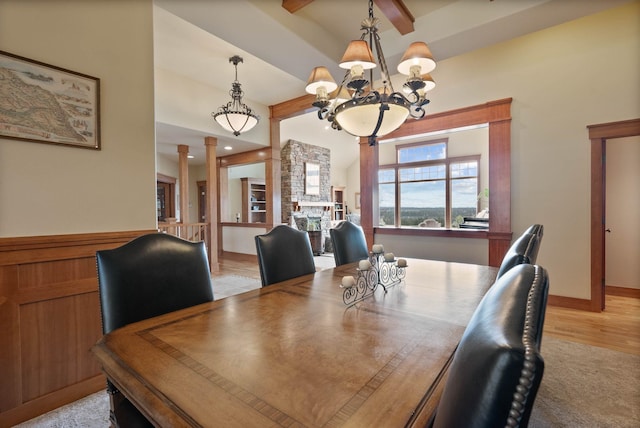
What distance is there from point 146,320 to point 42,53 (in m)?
1.72

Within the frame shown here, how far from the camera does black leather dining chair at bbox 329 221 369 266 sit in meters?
2.51

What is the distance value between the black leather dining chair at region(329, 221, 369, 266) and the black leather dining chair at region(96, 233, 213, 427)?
1192 millimetres

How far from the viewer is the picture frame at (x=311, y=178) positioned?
851cm

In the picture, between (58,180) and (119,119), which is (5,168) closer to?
(58,180)

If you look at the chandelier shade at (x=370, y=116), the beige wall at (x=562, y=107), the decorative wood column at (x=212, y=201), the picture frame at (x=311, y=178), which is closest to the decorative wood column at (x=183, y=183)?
the decorative wood column at (x=212, y=201)

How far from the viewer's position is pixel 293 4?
7.46 ft

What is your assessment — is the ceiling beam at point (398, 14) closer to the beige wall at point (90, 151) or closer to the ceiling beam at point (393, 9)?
the ceiling beam at point (393, 9)

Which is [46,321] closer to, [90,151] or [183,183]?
[90,151]

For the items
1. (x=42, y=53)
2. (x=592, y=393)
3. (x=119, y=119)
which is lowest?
(x=592, y=393)

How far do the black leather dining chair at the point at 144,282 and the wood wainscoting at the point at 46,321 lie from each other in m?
0.73

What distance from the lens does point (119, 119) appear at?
204cm

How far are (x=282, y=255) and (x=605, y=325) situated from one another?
3279 millimetres

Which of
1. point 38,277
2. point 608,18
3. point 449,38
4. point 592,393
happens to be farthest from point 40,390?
point 608,18

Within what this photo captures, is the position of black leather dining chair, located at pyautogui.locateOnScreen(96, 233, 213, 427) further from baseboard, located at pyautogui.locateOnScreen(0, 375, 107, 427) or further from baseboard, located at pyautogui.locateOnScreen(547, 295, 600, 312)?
baseboard, located at pyautogui.locateOnScreen(547, 295, 600, 312)
